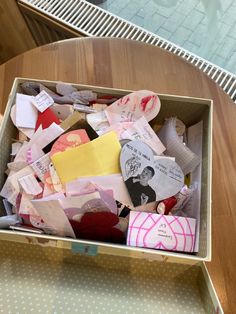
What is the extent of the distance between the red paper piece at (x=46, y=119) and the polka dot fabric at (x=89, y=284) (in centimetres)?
21

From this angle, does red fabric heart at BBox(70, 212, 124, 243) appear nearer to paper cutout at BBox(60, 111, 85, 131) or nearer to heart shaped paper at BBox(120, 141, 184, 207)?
heart shaped paper at BBox(120, 141, 184, 207)

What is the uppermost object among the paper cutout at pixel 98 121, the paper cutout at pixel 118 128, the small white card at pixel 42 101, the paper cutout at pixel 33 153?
the small white card at pixel 42 101

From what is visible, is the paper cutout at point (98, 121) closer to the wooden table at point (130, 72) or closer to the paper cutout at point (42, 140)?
the paper cutout at point (42, 140)

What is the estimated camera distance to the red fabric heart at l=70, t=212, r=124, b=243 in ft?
1.74

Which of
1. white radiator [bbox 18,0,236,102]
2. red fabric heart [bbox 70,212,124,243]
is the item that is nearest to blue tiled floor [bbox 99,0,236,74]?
white radiator [bbox 18,0,236,102]

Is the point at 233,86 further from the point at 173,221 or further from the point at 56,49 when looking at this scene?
the point at 173,221

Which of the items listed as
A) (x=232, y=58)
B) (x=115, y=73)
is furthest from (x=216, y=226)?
(x=232, y=58)

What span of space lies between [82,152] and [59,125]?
3.3 inches

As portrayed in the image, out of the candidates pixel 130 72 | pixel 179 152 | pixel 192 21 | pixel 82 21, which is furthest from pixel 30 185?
pixel 192 21

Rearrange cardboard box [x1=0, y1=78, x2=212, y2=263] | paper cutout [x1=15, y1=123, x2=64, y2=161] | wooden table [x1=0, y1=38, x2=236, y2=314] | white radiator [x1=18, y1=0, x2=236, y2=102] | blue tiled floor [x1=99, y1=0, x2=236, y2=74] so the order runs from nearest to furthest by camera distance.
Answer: cardboard box [x1=0, y1=78, x2=212, y2=263] < paper cutout [x1=15, y1=123, x2=64, y2=161] < wooden table [x1=0, y1=38, x2=236, y2=314] < white radiator [x1=18, y1=0, x2=236, y2=102] < blue tiled floor [x1=99, y1=0, x2=236, y2=74]

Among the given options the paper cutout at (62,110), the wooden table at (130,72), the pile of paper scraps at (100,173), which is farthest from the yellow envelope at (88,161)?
the wooden table at (130,72)

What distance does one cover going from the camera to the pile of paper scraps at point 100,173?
1.75 feet

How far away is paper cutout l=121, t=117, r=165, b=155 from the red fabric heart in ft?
0.48

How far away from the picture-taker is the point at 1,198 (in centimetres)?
59
